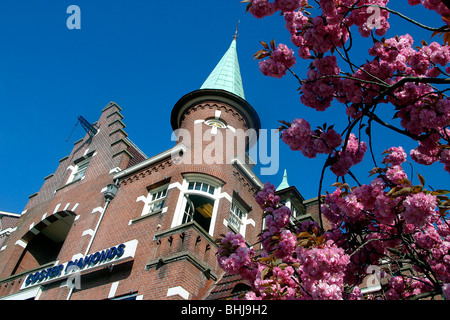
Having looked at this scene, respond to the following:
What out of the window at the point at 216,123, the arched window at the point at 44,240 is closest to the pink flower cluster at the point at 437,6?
the window at the point at 216,123

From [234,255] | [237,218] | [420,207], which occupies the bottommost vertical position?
[420,207]

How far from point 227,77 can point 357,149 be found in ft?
45.9

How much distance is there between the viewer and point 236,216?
594 inches

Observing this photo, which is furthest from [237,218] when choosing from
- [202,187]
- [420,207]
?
[420,207]

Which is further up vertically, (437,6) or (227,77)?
(227,77)

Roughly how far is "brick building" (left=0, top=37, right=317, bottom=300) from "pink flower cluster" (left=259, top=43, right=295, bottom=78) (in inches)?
294

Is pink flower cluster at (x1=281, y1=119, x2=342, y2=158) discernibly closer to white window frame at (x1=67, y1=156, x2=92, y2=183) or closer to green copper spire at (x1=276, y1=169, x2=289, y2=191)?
white window frame at (x1=67, y1=156, x2=92, y2=183)

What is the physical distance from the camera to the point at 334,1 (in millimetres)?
4707

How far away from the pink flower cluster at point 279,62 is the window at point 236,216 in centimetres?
977

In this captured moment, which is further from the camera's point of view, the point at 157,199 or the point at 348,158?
the point at 157,199

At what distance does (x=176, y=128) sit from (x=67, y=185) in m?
6.72

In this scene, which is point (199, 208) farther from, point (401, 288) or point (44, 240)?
point (401, 288)
